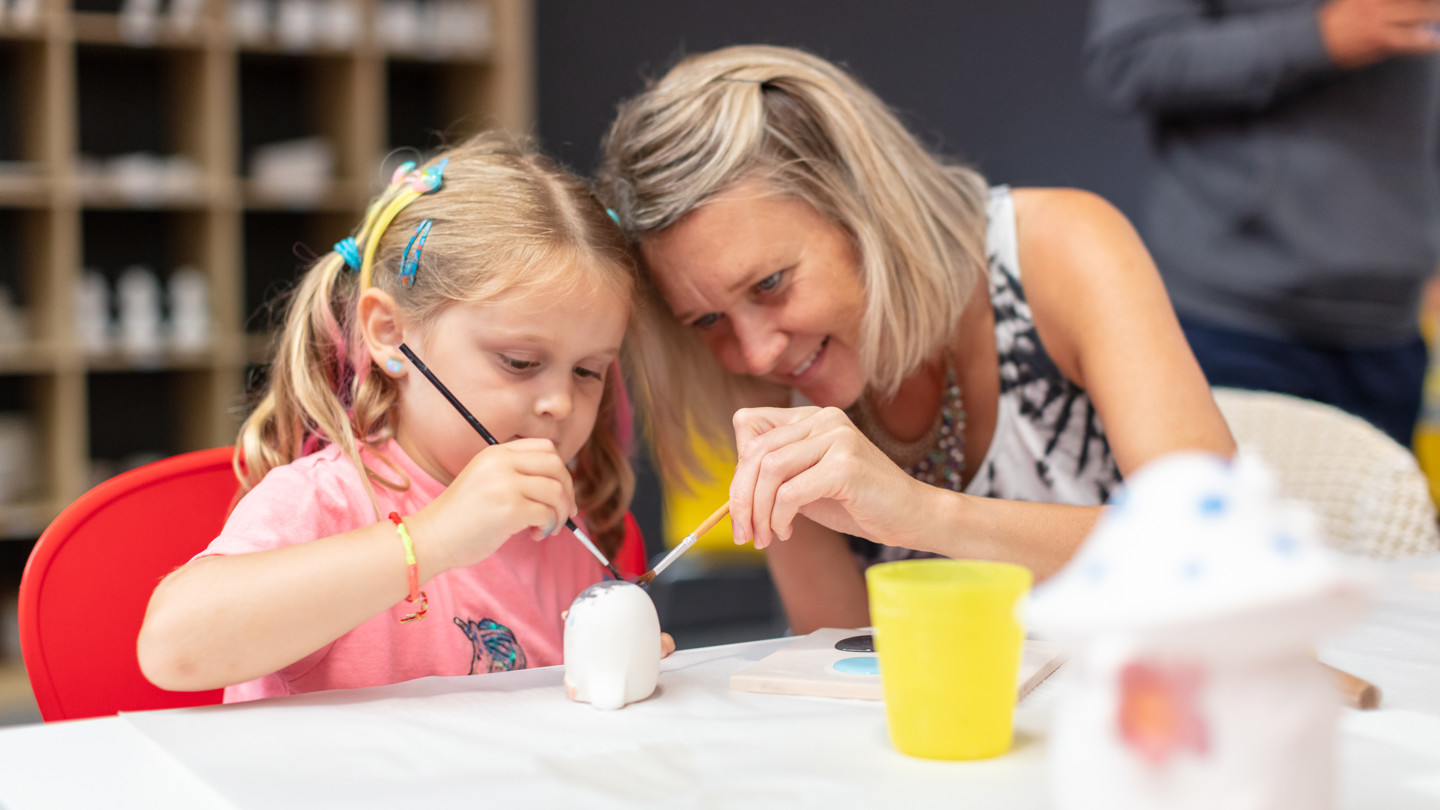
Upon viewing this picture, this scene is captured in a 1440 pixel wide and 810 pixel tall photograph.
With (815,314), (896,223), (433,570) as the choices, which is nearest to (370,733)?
(433,570)

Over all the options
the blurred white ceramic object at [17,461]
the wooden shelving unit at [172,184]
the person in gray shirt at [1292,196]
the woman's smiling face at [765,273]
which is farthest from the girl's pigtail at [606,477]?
the blurred white ceramic object at [17,461]

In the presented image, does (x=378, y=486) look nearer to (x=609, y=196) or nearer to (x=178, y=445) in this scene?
(x=609, y=196)

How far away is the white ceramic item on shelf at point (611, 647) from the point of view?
2.44 feet

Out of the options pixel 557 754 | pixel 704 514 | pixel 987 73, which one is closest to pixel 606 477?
pixel 557 754

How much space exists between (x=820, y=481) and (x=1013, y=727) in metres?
0.25

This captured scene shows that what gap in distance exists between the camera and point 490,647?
1.06 meters

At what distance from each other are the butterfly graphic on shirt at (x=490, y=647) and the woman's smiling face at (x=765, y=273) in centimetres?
36

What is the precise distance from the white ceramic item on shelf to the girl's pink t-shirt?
256 millimetres

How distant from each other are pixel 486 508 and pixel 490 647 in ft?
0.90

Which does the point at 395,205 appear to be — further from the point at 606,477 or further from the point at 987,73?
the point at 987,73

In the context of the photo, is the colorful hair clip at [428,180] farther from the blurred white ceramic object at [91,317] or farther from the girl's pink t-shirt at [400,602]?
the blurred white ceramic object at [91,317]

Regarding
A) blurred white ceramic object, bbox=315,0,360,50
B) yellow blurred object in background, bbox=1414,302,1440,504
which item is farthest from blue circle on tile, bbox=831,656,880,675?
blurred white ceramic object, bbox=315,0,360,50

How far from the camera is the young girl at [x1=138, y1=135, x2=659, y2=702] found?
34.4 inches

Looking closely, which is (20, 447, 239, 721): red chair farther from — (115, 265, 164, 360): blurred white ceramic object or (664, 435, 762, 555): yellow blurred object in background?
(115, 265, 164, 360): blurred white ceramic object
